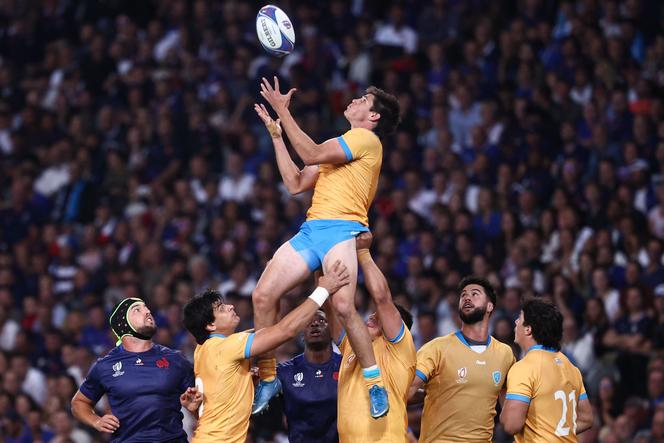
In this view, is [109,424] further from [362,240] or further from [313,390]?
[362,240]

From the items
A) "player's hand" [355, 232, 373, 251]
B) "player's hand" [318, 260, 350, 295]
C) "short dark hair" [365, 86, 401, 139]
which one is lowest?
"player's hand" [318, 260, 350, 295]

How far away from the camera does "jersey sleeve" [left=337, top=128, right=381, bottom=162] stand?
8.69 metres

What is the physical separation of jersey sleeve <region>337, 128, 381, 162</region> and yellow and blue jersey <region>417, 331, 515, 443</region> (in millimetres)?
1425

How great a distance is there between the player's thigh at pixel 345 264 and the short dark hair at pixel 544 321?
1.17m

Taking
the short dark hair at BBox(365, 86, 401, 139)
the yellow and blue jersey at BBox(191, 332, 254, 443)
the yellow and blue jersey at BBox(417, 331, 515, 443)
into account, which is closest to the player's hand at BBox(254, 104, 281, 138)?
the short dark hair at BBox(365, 86, 401, 139)

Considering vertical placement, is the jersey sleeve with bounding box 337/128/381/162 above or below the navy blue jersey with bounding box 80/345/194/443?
above

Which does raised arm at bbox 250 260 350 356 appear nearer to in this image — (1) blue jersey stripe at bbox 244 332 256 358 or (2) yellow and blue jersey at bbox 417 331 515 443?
(1) blue jersey stripe at bbox 244 332 256 358

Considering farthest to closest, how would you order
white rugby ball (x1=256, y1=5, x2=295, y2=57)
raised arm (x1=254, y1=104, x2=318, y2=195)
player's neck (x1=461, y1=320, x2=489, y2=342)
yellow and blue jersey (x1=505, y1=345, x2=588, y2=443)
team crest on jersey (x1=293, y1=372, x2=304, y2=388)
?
team crest on jersey (x1=293, y1=372, x2=304, y2=388) < white rugby ball (x1=256, y1=5, x2=295, y2=57) < raised arm (x1=254, y1=104, x2=318, y2=195) < player's neck (x1=461, y1=320, x2=489, y2=342) < yellow and blue jersey (x1=505, y1=345, x2=588, y2=443)

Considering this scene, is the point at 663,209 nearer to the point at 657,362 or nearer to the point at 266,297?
the point at 657,362

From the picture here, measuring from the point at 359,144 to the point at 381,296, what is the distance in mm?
1076

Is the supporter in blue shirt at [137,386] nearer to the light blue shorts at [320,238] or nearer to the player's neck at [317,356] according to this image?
the player's neck at [317,356]

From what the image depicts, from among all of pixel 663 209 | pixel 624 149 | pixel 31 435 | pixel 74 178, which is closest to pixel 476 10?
pixel 624 149

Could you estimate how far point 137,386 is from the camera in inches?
334

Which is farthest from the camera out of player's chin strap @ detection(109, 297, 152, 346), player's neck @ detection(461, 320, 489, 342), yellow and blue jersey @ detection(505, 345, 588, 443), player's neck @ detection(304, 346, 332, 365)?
player's neck @ detection(304, 346, 332, 365)
